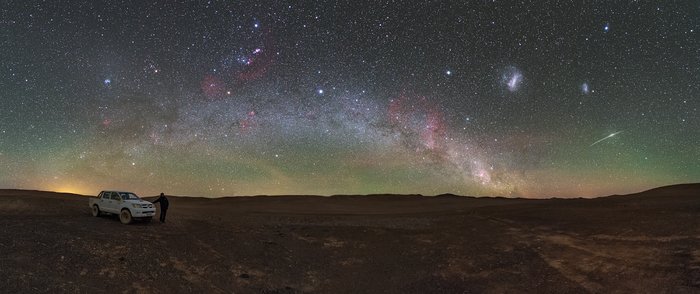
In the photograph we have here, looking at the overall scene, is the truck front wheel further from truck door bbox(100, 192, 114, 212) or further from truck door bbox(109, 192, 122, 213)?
truck door bbox(100, 192, 114, 212)

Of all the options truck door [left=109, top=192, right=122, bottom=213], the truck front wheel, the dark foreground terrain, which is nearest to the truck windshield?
truck door [left=109, top=192, right=122, bottom=213]

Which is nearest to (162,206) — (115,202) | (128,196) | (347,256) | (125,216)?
(128,196)

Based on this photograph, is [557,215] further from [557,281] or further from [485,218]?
[557,281]

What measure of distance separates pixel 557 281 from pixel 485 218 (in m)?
14.7

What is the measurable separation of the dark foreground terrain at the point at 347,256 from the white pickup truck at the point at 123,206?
71cm

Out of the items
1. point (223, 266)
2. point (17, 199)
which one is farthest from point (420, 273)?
point (17, 199)

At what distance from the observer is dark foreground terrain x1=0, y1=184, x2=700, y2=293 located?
16469mm

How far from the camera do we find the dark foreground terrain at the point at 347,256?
1647 cm

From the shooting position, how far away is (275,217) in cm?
Result: 3334

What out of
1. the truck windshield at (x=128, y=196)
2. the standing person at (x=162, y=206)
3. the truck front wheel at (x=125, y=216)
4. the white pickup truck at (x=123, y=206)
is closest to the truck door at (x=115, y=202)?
the white pickup truck at (x=123, y=206)

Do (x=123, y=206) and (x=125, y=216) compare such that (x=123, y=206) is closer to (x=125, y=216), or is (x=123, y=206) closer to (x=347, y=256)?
(x=125, y=216)

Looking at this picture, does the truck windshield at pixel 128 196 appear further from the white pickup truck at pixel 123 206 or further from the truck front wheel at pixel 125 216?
the truck front wheel at pixel 125 216

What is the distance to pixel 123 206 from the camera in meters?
23.7

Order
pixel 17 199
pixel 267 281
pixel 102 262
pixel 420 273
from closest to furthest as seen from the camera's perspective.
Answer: pixel 102 262, pixel 267 281, pixel 420 273, pixel 17 199
